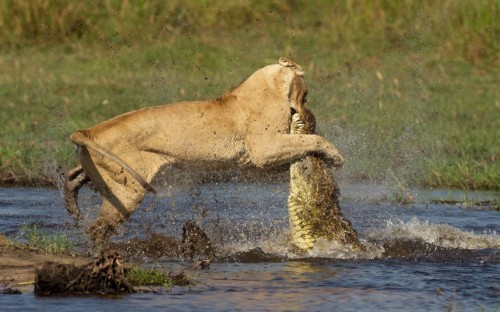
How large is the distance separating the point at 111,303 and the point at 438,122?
267 inches

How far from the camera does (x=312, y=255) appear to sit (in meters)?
7.93

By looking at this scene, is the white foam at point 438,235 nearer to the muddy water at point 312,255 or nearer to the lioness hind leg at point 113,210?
the muddy water at point 312,255

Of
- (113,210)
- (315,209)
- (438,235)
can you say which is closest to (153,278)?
(113,210)

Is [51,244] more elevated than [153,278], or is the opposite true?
[51,244]

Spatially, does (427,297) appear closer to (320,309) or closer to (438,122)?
(320,309)

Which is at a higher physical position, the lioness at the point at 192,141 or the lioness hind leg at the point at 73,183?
the lioness at the point at 192,141

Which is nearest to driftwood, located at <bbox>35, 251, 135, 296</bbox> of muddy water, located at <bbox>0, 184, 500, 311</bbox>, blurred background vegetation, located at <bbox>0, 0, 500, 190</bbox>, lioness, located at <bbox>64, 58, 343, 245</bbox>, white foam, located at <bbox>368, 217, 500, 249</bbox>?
muddy water, located at <bbox>0, 184, 500, 311</bbox>

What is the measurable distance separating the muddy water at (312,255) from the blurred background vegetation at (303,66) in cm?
68

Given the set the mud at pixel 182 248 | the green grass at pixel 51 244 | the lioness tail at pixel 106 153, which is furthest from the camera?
the mud at pixel 182 248

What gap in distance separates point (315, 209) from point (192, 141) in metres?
0.85

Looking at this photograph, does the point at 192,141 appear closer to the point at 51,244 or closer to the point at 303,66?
the point at 51,244

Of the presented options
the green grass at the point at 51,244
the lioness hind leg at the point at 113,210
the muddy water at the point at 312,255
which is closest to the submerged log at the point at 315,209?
the muddy water at the point at 312,255

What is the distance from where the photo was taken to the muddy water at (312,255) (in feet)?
21.6

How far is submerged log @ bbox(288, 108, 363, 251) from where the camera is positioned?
7.96m
